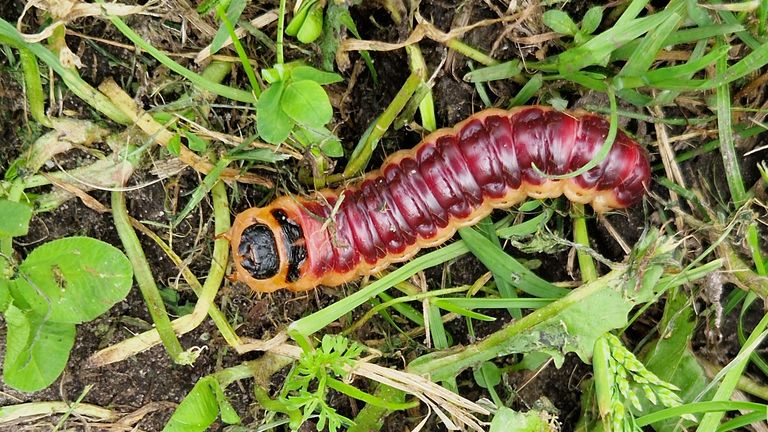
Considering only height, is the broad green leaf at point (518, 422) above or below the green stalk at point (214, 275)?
below

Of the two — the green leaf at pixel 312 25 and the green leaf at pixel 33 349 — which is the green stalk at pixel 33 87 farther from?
the green leaf at pixel 312 25

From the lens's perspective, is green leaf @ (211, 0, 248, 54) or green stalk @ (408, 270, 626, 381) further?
green stalk @ (408, 270, 626, 381)

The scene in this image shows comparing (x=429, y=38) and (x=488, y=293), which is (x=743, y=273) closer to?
(x=488, y=293)

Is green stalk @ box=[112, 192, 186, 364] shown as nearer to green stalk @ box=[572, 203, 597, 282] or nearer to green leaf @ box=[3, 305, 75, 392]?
green leaf @ box=[3, 305, 75, 392]

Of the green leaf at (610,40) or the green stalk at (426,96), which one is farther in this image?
the green stalk at (426,96)

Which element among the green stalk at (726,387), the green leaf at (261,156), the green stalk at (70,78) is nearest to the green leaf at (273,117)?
the green leaf at (261,156)

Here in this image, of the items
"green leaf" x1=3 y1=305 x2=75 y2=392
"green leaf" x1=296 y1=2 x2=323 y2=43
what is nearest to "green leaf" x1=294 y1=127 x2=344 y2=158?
"green leaf" x1=296 y1=2 x2=323 y2=43
